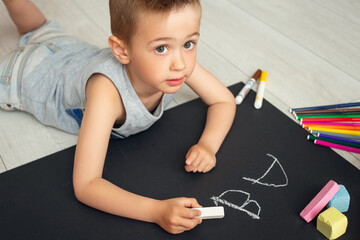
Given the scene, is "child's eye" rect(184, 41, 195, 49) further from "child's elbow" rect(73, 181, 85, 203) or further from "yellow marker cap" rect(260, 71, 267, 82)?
"yellow marker cap" rect(260, 71, 267, 82)

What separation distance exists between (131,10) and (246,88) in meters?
0.44

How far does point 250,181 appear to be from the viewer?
754 millimetres

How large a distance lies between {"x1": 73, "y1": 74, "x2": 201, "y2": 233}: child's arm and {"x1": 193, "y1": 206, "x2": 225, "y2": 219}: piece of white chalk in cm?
1

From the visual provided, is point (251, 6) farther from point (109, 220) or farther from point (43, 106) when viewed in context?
point (109, 220)

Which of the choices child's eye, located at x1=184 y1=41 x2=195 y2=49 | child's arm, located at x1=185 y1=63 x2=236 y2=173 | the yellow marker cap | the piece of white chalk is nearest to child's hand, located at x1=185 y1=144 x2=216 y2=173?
child's arm, located at x1=185 y1=63 x2=236 y2=173

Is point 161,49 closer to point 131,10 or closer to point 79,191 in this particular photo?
point 131,10

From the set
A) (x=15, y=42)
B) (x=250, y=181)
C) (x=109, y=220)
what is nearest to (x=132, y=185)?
(x=109, y=220)

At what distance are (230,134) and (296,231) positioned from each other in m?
0.27

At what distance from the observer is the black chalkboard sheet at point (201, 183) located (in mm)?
669

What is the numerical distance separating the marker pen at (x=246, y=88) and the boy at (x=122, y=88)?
0.20 feet

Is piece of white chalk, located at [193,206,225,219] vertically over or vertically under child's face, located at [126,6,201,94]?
under

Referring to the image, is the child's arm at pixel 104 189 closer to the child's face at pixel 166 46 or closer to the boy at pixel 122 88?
the boy at pixel 122 88

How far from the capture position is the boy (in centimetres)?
64

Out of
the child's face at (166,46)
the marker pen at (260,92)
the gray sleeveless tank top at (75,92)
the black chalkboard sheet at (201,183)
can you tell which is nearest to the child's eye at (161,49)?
the child's face at (166,46)
